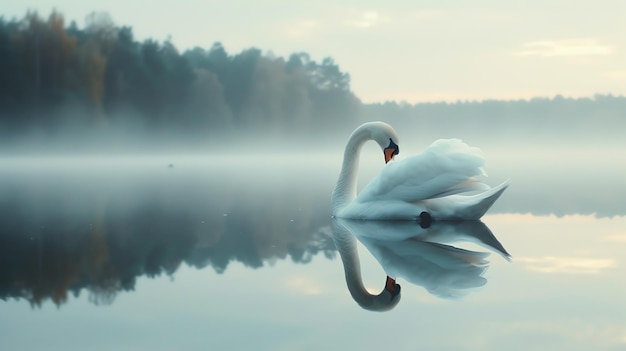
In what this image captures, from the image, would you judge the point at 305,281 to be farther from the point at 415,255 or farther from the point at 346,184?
the point at 346,184

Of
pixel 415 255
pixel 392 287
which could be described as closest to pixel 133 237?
pixel 415 255

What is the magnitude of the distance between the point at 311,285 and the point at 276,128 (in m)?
48.9

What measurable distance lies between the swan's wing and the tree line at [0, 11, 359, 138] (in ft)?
111

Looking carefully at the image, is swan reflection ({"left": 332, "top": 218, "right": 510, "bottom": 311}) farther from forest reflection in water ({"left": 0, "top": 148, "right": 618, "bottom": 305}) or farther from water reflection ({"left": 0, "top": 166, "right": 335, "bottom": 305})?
water reflection ({"left": 0, "top": 166, "right": 335, "bottom": 305})

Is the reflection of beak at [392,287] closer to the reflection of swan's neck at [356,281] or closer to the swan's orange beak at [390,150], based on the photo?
the reflection of swan's neck at [356,281]

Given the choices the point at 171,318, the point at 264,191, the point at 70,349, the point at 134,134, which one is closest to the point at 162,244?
the point at 171,318

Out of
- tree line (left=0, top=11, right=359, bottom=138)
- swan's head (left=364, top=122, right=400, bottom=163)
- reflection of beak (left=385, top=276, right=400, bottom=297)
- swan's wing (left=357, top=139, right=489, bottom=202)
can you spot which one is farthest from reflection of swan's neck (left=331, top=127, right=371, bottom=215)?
tree line (left=0, top=11, right=359, bottom=138)

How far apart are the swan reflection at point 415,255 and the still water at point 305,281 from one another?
21mm

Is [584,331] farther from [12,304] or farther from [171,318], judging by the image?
[12,304]

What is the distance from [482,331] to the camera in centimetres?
400

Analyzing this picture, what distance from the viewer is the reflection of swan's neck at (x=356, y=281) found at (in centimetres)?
473

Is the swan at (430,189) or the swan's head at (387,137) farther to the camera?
the swan's head at (387,137)

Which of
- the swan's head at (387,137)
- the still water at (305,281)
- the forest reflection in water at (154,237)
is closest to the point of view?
the still water at (305,281)

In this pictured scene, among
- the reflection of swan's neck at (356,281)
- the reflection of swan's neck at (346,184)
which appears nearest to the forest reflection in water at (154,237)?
the reflection of swan's neck at (356,281)
